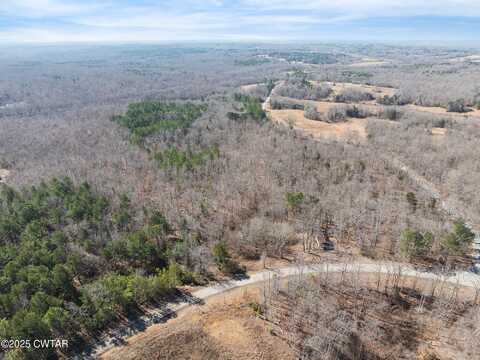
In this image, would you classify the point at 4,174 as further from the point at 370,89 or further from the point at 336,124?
the point at 370,89

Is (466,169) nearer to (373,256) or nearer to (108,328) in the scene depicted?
(373,256)

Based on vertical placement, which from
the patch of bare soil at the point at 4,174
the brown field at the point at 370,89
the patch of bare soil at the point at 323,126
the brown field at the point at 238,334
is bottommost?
the brown field at the point at 238,334

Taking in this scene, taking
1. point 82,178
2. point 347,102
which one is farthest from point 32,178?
point 347,102

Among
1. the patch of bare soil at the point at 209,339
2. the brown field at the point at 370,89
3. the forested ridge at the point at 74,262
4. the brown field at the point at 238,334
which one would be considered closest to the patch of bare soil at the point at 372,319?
the brown field at the point at 238,334

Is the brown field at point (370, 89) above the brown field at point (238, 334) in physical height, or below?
above

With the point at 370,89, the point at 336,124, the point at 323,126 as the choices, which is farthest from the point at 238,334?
the point at 370,89

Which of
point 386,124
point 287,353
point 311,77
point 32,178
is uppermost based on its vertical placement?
point 311,77

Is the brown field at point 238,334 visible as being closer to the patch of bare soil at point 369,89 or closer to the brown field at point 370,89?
the brown field at point 370,89

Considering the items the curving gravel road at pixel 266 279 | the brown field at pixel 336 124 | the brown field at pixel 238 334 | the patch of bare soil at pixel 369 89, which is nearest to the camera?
the brown field at pixel 238 334
